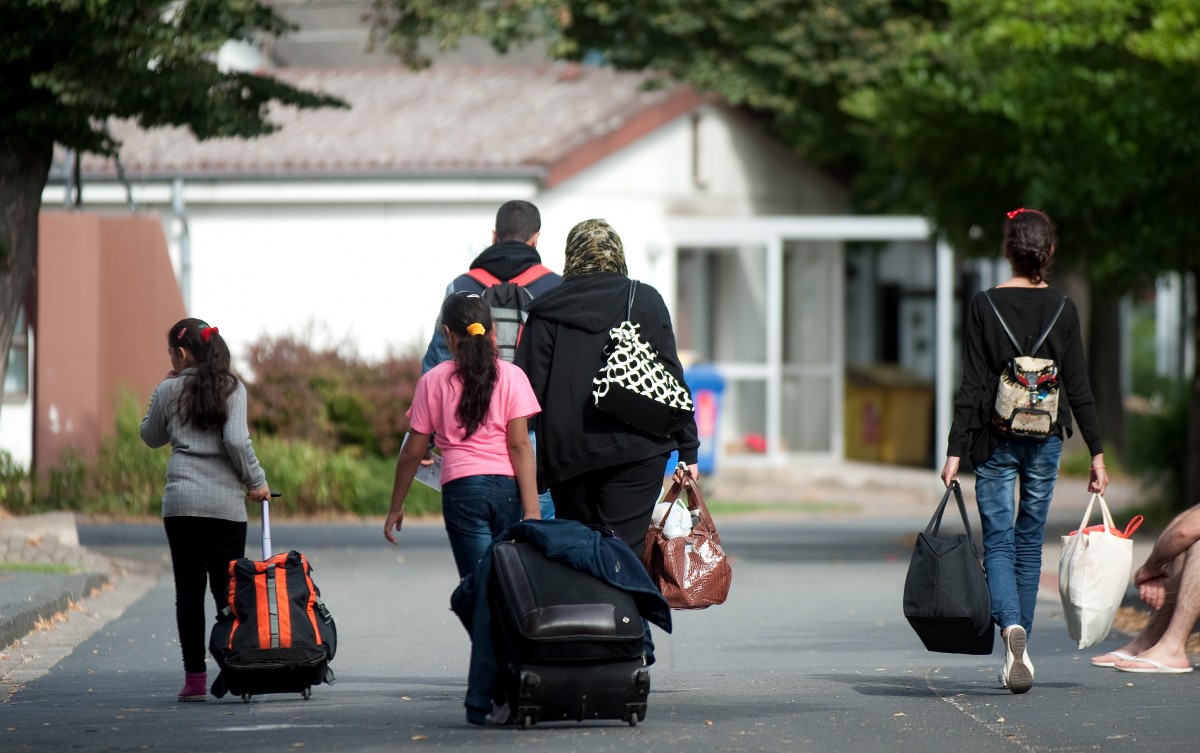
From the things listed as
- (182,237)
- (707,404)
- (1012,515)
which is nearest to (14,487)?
(182,237)

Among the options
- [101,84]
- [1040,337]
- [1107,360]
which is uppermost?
[101,84]

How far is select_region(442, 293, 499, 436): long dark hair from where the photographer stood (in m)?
6.95

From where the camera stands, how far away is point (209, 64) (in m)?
12.6

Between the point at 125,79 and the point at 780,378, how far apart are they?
46.8 ft

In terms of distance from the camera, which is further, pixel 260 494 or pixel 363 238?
pixel 363 238

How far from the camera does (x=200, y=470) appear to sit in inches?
302

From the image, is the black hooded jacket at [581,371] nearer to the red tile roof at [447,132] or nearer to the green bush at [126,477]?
the green bush at [126,477]

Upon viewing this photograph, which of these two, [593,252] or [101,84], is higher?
[101,84]

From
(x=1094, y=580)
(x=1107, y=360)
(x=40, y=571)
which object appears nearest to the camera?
(x=1094, y=580)

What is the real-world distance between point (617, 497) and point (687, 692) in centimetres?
103

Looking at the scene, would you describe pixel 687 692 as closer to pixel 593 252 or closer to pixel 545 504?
pixel 545 504

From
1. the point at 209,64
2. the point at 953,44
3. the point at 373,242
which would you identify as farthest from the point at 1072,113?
the point at 373,242

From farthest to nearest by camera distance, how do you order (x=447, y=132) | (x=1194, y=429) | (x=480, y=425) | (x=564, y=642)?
(x=447, y=132)
(x=1194, y=429)
(x=480, y=425)
(x=564, y=642)

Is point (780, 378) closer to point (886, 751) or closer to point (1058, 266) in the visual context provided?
point (1058, 266)
